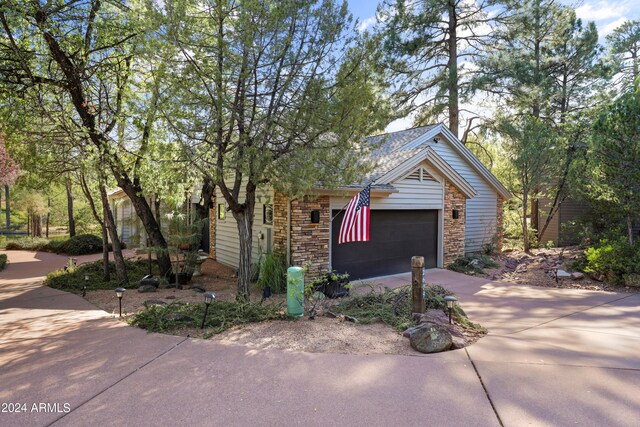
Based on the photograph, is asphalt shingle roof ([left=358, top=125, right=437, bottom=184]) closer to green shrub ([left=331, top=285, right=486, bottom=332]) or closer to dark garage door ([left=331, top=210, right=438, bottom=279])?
dark garage door ([left=331, top=210, right=438, bottom=279])

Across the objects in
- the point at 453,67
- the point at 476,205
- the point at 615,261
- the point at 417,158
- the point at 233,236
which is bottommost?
the point at 615,261

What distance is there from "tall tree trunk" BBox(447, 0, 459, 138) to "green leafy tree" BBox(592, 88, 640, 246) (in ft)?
22.4

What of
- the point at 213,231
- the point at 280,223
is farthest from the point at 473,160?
the point at 213,231

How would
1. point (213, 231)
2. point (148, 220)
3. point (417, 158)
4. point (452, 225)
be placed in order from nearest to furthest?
point (148, 220) → point (417, 158) → point (452, 225) → point (213, 231)

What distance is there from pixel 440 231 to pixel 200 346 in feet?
27.7

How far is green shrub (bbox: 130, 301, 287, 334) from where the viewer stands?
17.2 ft

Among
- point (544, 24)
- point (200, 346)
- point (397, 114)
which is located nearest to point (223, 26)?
point (200, 346)

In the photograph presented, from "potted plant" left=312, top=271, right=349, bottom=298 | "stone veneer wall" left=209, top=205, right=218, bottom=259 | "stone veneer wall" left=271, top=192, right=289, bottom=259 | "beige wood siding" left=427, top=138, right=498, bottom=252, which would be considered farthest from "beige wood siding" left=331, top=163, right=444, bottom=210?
"stone veneer wall" left=209, top=205, right=218, bottom=259

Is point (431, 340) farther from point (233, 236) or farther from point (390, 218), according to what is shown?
point (233, 236)

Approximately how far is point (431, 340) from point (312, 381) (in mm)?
1616

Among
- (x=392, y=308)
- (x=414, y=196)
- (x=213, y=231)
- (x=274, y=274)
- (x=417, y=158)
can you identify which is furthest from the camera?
(x=213, y=231)

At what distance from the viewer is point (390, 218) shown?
10.0 metres

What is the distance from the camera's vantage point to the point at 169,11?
5.22 metres

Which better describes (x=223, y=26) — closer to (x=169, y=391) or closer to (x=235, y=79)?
(x=235, y=79)
